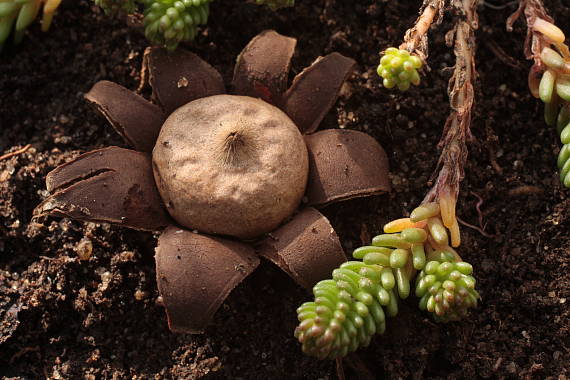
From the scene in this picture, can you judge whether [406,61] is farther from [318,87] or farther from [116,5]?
[116,5]

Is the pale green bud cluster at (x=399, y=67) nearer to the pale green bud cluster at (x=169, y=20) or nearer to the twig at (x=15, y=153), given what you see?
the pale green bud cluster at (x=169, y=20)

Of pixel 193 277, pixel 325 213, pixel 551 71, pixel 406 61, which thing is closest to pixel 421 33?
pixel 406 61

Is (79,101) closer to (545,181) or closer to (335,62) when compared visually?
(335,62)

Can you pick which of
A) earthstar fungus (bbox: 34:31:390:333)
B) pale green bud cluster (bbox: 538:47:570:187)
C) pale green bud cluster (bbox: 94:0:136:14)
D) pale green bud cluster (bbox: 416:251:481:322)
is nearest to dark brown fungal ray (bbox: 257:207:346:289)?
earthstar fungus (bbox: 34:31:390:333)

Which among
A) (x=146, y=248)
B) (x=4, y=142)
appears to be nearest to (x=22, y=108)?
(x=4, y=142)

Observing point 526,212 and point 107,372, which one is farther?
point 526,212

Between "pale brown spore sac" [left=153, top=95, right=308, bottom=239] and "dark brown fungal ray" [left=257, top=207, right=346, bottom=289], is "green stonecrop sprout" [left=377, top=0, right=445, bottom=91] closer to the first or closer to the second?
"pale brown spore sac" [left=153, top=95, right=308, bottom=239]
